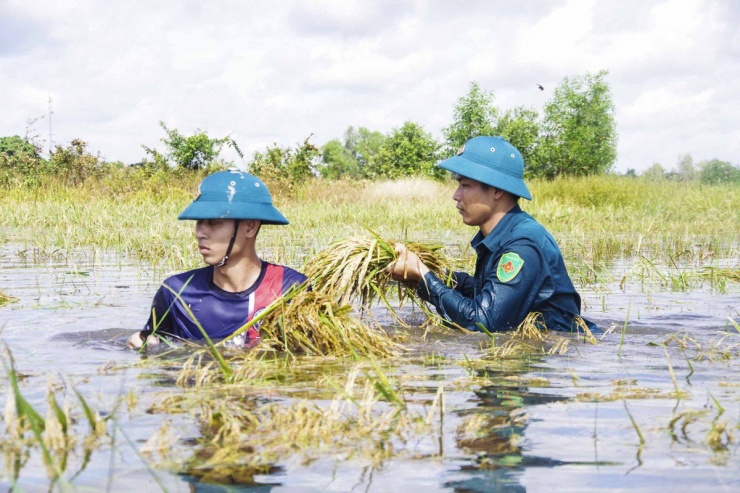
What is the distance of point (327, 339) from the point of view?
475cm

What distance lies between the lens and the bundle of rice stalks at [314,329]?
4723mm

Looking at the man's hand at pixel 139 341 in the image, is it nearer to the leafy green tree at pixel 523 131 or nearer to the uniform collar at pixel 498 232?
the uniform collar at pixel 498 232

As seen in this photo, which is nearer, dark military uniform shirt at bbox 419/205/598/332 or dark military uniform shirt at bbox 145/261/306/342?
dark military uniform shirt at bbox 145/261/306/342

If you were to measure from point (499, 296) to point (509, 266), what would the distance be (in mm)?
191

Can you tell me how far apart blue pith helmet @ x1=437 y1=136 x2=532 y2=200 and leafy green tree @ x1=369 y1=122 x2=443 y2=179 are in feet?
188

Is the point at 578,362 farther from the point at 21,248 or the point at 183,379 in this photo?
the point at 21,248

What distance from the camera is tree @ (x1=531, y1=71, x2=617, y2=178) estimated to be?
64312 millimetres

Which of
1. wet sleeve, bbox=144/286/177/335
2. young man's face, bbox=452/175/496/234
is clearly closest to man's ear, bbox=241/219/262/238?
wet sleeve, bbox=144/286/177/335

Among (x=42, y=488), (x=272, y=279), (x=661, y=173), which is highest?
(x=661, y=173)

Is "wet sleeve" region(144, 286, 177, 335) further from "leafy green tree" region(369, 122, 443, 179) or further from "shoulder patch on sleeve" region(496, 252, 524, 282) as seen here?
"leafy green tree" region(369, 122, 443, 179)

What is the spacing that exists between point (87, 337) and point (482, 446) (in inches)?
142

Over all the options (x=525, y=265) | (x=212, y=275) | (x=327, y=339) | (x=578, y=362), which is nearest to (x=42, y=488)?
(x=327, y=339)

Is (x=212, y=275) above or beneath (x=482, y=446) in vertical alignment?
above

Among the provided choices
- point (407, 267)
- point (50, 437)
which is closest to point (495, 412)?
point (50, 437)
